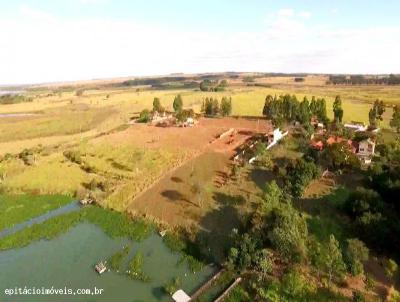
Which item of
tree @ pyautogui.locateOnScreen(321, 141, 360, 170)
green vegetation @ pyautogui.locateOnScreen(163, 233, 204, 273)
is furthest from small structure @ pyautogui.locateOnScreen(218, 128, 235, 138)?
green vegetation @ pyautogui.locateOnScreen(163, 233, 204, 273)

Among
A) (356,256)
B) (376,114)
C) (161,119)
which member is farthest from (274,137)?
(161,119)

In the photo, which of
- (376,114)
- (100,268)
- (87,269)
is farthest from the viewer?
(376,114)

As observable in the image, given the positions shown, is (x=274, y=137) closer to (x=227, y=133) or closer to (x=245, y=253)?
(x=227, y=133)

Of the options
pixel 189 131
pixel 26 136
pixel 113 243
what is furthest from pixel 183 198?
pixel 26 136

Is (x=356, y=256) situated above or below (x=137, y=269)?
above

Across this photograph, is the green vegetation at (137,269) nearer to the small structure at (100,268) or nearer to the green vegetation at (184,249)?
the small structure at (100,268)
